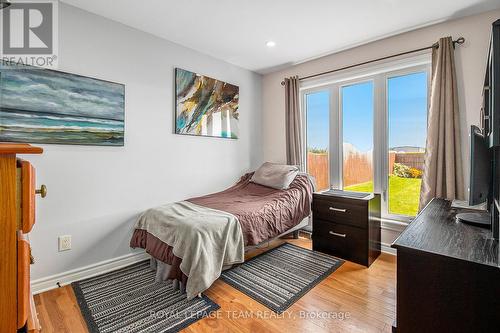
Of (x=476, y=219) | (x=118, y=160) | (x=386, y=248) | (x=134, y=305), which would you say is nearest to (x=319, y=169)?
(x=386, y=248)

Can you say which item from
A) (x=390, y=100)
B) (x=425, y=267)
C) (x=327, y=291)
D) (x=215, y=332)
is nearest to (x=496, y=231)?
(x=425, y=267)

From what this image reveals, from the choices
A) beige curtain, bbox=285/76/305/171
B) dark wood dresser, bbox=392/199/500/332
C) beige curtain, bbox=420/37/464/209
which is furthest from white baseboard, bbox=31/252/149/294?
beige curtain, bbox=420/37/464/209

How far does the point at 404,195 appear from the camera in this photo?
2734mm

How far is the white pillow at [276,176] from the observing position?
302 cm

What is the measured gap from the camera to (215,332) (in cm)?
154

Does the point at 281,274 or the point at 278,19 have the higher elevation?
the point at 278,19

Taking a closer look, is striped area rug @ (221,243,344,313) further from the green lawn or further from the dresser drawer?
the green lawn

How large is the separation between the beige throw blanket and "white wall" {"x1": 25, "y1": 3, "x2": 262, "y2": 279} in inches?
16.4

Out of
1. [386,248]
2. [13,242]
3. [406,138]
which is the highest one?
[406,138]

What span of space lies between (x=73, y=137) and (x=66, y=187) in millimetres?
428

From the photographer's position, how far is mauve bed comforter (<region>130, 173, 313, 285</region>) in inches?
79.5

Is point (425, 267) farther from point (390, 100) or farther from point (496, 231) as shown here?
point (390, 100)

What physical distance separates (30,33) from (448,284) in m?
3.15

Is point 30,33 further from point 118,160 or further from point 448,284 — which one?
point 448,284
